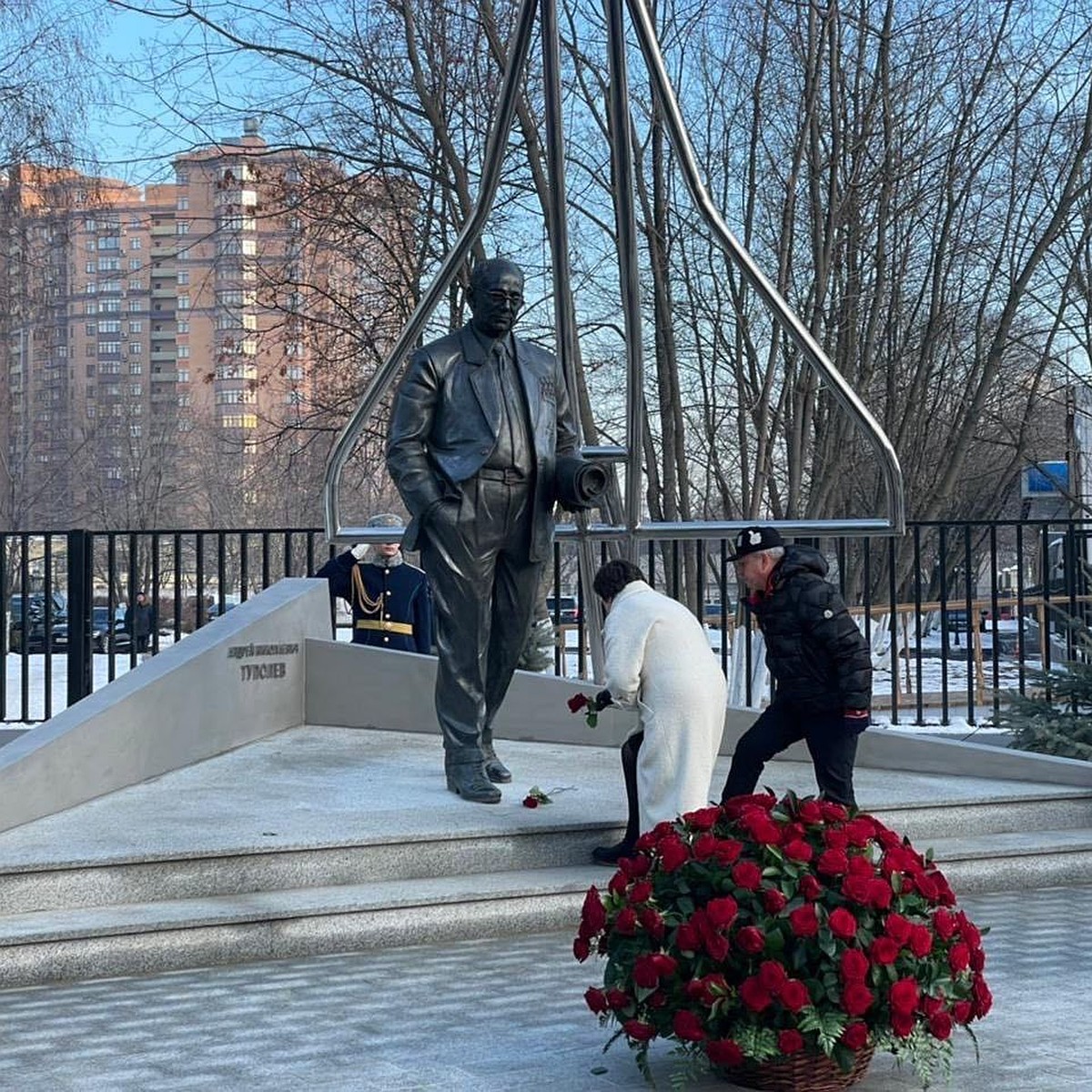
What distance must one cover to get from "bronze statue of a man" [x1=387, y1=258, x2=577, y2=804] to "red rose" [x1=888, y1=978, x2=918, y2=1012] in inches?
141

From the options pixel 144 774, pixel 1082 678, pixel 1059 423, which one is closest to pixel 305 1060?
pixel 144 774

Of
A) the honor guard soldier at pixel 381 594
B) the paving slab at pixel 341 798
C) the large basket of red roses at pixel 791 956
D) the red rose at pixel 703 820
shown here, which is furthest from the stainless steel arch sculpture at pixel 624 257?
the large basket of red roses at pixel 791 956

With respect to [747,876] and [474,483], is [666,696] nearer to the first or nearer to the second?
[474,483]

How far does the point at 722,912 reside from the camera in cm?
434

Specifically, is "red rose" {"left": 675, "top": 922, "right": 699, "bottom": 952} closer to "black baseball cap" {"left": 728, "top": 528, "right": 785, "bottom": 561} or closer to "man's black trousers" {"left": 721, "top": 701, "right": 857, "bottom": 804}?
"man's black trousers" {"left": 721, "top": 701, "right": 857, "bottom": 804}

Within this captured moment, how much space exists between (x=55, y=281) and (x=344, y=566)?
9813 millimetres

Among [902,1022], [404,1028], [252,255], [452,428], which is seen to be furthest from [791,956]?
[252,255]

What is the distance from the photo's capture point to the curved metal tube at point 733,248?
838 centimetres

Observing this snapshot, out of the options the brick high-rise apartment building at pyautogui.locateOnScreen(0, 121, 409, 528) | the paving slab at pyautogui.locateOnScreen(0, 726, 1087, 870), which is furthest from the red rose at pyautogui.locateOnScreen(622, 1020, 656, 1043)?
the brick high-rise apartment building at pyautogui.locateOnScreen(0, 121, 409, 528)

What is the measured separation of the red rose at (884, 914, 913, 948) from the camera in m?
4.26

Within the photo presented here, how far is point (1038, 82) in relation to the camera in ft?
41.4

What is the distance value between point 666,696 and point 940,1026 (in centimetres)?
256

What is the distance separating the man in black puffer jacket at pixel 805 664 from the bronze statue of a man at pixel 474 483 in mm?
1130

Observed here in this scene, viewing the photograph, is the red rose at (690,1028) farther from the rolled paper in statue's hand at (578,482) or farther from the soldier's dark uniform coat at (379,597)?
the soldier's dark uniform coat at (379,597)
